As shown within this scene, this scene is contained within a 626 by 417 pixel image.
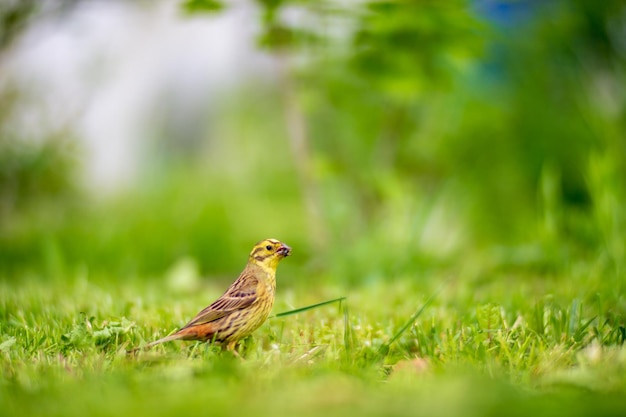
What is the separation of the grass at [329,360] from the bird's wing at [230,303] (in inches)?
4.7

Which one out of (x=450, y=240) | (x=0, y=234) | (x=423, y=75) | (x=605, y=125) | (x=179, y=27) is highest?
(x=179, y=27)

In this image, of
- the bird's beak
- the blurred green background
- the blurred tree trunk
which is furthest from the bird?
the blurred tree trunk

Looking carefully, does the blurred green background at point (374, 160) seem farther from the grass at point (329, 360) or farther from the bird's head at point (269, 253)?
the bird's head at point (269, 253)

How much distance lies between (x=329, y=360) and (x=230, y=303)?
0.47 meters

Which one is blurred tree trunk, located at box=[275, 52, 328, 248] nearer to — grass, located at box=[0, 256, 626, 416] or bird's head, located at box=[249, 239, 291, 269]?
grass, located at box=[0, 256, 626, 416]

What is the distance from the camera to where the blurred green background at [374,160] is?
5.13 meters

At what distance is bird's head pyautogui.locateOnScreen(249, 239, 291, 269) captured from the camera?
9.80ft

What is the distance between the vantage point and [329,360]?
2.61 metres

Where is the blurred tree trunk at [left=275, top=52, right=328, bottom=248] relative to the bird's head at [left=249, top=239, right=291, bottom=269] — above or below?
above

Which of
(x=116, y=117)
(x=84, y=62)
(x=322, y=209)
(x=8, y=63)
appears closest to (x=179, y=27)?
(x=116, y=117)

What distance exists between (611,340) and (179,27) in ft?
28.0

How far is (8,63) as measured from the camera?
5.97 meters

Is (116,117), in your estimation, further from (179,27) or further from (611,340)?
(611,340)

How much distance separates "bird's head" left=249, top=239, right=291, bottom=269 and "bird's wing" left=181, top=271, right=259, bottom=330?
139 millimetres
